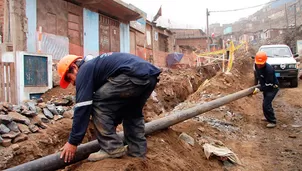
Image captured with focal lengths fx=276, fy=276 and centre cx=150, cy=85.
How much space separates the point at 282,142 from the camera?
558 cm

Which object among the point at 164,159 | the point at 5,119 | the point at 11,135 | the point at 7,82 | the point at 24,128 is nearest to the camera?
the point at 164,159

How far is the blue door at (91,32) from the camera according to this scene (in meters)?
14.0

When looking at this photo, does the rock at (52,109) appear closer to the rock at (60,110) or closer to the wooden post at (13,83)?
the rock at (60,110)

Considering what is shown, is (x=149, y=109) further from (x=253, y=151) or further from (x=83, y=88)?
(x=83, y=88)

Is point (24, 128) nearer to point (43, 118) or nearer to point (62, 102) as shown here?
point (43, 118)

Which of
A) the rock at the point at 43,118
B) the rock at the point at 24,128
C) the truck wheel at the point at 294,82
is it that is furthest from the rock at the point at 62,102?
the truck wheel at the point at 294,82

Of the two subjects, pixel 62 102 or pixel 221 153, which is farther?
pixel 62 102

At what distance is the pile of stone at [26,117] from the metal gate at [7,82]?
28.6 inches

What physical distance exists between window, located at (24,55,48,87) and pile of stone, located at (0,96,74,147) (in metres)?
0.92

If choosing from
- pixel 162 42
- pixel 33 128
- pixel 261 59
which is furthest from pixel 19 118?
pixel 162 42

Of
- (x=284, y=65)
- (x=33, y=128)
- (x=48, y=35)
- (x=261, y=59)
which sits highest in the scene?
(x=48, y=35)

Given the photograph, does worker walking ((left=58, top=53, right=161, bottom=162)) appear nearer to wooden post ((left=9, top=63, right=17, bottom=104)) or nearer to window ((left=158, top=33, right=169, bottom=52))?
wooden post ((left=9, top=63, right=17, bottom=104))

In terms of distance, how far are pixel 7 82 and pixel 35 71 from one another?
0.91 m

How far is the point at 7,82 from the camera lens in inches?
272
